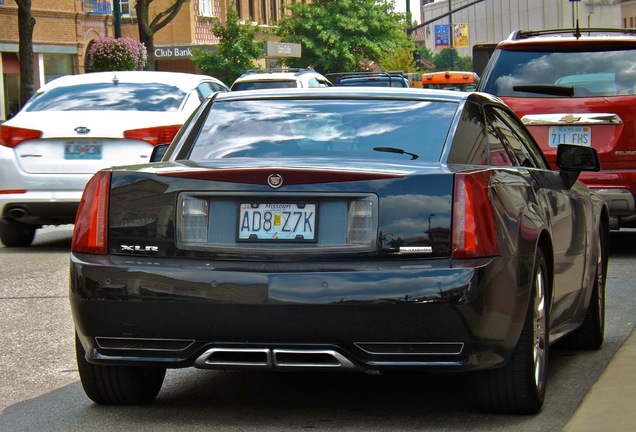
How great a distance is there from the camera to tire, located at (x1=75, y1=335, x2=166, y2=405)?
234 inches

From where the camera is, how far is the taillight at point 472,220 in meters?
5.38

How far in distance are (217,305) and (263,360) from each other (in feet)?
0.94

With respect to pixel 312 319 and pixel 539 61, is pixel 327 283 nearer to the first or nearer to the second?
pixel 312 319

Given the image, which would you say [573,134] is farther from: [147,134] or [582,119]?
[147,134]

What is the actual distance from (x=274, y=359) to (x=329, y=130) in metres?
1.23

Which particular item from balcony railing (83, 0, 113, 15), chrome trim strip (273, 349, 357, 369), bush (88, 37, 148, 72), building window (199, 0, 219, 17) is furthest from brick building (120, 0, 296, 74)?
chrome trim strip (273, 349, 357, 369)

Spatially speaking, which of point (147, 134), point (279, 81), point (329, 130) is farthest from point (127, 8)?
point (329, 130)

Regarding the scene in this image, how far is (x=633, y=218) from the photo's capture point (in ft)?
40.9

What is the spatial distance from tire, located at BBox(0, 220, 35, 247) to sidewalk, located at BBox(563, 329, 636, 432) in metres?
8.40

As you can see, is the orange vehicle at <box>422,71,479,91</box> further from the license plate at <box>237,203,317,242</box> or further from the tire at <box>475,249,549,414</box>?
the license plate at <box>237,203,317,242</box>

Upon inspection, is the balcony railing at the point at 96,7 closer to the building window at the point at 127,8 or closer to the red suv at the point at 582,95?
the building window at the point at 127,8

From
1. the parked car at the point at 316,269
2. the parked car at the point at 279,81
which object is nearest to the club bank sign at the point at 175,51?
the parked car at the point at 279,81

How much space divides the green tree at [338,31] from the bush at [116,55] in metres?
28.1

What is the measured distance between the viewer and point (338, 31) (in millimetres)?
71188
